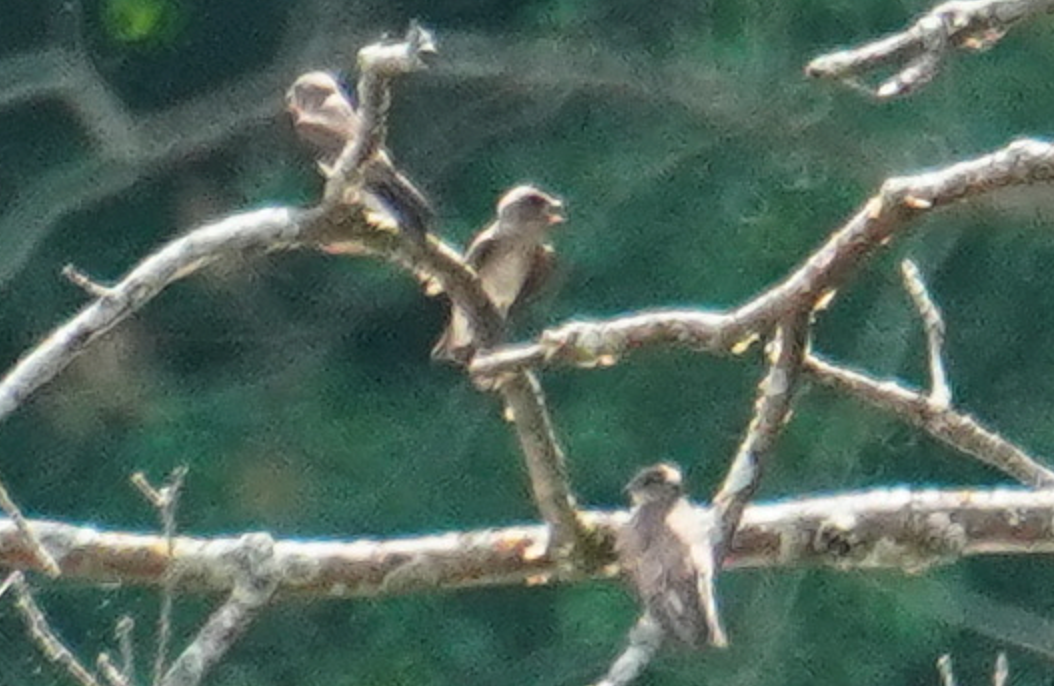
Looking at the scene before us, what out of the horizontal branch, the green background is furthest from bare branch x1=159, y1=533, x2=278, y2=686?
the green background

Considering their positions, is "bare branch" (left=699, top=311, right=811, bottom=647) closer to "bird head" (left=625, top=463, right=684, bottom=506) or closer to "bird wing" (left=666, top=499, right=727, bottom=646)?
"bird wing" (left=666, top=499, right=727, bottom=646)

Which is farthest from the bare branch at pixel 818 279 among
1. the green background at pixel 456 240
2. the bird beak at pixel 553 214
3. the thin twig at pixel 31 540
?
the green background at pixel 456 240

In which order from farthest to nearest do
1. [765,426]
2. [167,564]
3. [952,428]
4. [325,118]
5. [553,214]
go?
[553,214], [325,118], [167,564], [952,428], [765,426]

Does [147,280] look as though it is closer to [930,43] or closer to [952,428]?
[930,43]

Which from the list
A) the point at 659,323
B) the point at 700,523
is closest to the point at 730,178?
the point at 700,523

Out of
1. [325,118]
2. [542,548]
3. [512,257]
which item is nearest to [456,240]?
[325,118]

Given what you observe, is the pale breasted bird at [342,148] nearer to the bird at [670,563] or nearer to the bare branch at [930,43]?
the bird at [670,563]
